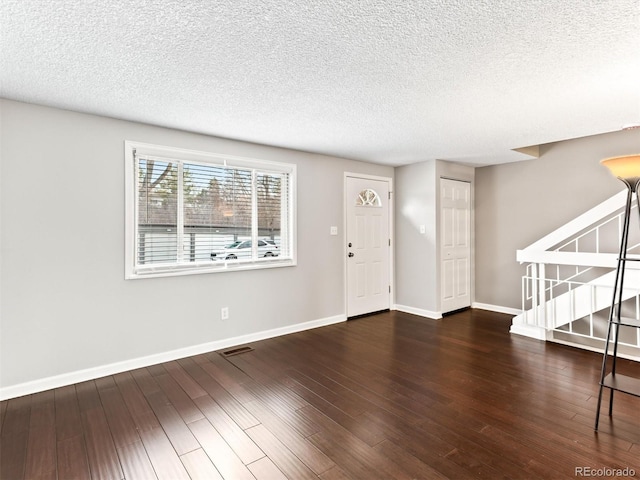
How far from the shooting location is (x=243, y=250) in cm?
385

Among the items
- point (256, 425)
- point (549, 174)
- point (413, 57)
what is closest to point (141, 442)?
point (256, 425)

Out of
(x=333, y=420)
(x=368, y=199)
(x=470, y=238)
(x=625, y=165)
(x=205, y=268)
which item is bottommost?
(x=333, y=420)

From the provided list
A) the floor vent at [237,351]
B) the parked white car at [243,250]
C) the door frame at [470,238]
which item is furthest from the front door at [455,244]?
the floor vent at [237,351]

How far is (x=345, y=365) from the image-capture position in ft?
10.5

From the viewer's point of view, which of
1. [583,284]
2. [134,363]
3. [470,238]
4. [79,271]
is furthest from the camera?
[470,238]

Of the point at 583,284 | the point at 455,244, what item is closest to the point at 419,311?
the point at 455,244

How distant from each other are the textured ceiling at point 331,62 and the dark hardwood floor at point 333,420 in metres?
2.27

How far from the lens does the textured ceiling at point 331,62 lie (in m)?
1.59

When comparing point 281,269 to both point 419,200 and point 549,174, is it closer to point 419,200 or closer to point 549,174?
point 419,200

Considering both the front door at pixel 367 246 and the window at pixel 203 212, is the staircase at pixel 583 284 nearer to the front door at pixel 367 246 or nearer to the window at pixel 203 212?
the front door at pixel 367 246

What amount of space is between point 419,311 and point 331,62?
390cm

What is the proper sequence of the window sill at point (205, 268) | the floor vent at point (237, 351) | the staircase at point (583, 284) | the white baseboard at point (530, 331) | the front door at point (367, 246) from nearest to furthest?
the window sill at point (205, 268), the staircase at point (583, 284), the floor vent at point (237, 351), the white baseboard at point (530, 331), the front door at point (367, 246)

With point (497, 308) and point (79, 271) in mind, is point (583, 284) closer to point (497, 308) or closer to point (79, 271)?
point (497, 308)

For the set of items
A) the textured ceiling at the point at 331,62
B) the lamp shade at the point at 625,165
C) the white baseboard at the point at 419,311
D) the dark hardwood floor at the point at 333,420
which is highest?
the textured ceiling at the point at 331,62
